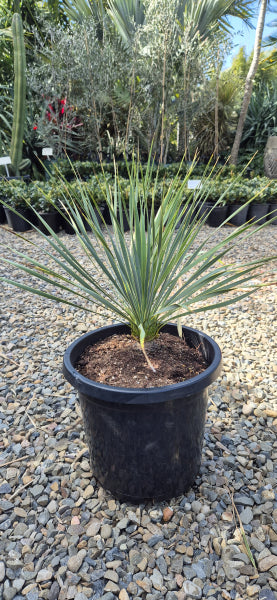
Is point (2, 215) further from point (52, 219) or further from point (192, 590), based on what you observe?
point (192, 590)

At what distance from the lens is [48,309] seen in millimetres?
2768

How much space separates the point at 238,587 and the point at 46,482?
0.69 metres

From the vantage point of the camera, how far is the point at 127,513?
4.01 ft

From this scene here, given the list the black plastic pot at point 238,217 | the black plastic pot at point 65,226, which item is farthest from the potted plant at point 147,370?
the black plastic pot at point 238,217

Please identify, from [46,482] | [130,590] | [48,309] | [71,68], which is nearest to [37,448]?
[46,482]

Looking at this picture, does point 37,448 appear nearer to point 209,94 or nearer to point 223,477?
point 223,477

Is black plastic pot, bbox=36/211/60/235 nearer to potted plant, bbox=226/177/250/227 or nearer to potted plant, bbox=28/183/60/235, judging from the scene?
potted plant, bbox=28/183/60/235

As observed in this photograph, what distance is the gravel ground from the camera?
1.03 m

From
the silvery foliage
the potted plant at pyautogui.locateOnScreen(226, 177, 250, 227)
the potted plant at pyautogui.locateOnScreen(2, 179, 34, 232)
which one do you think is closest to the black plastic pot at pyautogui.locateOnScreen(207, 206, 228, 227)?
the potted plant at pyautogui.locateOnScreen(226, 177, 250, 227)

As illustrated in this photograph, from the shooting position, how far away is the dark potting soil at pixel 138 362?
3.98 feet

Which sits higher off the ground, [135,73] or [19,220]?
[135,73]

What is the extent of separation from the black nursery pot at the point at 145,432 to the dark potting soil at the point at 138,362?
69 millimetres

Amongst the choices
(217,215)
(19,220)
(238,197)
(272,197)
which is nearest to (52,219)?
(19,220)

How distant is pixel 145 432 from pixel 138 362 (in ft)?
0.83
